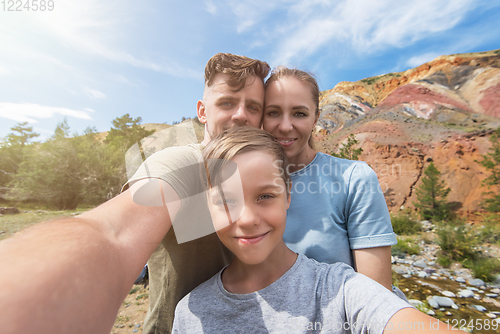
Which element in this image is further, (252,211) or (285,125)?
(285,125)

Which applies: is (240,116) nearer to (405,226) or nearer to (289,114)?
(289,114)

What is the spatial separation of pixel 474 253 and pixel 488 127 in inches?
361

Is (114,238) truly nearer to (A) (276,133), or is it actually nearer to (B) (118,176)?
(A) (276,133)

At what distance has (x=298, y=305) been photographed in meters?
1.16

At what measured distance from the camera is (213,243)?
1.56 m

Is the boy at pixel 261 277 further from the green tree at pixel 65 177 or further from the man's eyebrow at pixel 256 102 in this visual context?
the green tree at pixel 65 177

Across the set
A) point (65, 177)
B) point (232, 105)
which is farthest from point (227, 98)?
point (65, 177)

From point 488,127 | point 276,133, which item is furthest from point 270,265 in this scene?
point 488,127

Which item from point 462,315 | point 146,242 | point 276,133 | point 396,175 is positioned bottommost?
point 462,315

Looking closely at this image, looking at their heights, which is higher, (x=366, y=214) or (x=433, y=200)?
(x=366, y=214)

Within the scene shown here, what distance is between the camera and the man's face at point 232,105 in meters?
1.80

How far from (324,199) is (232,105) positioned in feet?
3.20

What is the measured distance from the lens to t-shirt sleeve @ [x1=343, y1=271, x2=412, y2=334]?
913 millimetres

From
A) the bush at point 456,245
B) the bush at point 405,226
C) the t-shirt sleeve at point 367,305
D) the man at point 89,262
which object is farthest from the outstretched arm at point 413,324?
the bush at point 405,226
